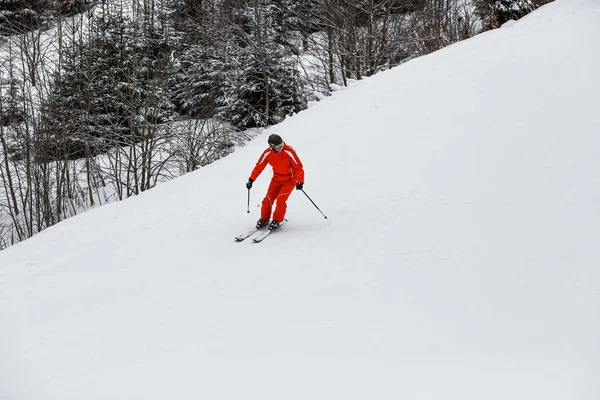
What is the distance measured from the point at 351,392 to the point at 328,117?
9940 millimetres

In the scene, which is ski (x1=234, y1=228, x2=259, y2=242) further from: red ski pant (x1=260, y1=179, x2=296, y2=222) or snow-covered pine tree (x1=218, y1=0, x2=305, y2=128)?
snow-covered pine tree (x1=218, y1=0, x2=305, y2=128)

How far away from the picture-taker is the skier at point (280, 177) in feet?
25.0

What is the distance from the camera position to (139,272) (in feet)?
23.1

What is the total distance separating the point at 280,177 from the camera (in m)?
7.75

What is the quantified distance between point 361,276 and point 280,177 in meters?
2.31

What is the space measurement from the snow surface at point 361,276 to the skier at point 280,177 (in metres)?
0.39

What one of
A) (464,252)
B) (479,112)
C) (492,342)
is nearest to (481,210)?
(464,252)

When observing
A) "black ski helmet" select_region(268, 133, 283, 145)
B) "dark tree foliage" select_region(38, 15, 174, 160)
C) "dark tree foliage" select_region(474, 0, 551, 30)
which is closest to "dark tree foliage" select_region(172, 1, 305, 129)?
"dark tree foliage" select_region(38, 15, 174, 160)

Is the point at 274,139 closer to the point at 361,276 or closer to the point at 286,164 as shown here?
the point at 286,164

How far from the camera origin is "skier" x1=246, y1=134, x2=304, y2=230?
7607 millimetres

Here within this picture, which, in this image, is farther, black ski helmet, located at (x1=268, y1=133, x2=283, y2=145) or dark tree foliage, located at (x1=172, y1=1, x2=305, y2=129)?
dark tree foliage, located at (x1=172, y1=1, x2=305, y2=129)

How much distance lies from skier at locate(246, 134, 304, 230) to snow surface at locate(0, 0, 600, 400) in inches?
15.3

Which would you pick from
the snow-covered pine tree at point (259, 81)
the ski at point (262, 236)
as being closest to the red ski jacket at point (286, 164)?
the ski at point (262, 236)

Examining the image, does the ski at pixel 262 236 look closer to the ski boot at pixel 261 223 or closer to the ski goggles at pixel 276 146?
the ski boot at pixel 261 223
